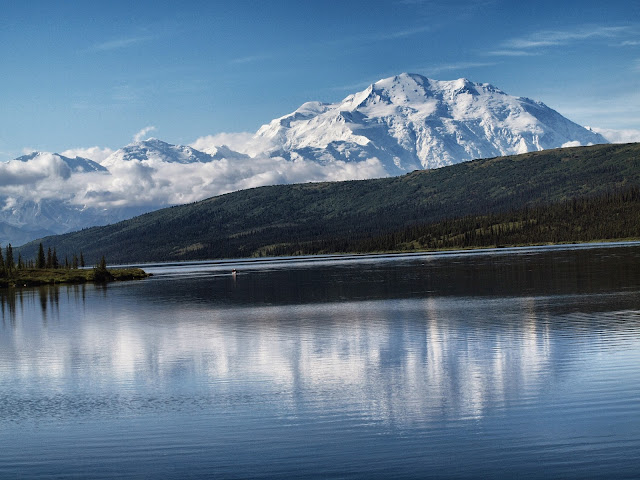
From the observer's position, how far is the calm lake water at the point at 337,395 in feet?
88.0

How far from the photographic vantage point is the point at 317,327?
67.4 m

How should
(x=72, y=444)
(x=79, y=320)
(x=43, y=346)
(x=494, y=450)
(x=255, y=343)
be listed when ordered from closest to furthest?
(x=494, y=450), (x=72, y=444), (x=255, y=343), (x=43, y=346), (x=79, y=320)

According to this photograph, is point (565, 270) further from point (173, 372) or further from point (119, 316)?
point (173, 372)

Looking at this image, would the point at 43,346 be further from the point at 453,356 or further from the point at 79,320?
the point at 453,356

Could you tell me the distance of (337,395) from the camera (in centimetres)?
3744

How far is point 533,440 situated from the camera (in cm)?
2803

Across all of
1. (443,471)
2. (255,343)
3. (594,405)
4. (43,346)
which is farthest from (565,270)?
(443,471)

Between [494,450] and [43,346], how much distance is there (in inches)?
1882

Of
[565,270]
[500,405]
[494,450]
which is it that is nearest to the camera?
[494,450]

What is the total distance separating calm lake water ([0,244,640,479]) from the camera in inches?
1056

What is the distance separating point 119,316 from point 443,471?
71.6 m

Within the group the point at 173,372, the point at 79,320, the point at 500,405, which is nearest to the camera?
the point at 500,405

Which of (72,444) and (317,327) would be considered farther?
(317,327)

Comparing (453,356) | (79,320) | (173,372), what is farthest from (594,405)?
(79,320)
